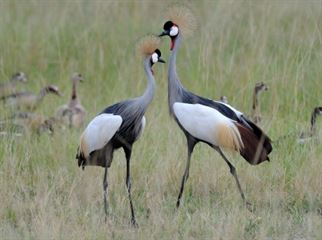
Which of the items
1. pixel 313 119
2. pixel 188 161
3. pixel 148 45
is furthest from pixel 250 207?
pixel 313 119

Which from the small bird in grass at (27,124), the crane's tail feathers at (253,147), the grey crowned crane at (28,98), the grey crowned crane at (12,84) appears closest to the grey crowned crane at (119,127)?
the crane's tail feathers at (253,147)

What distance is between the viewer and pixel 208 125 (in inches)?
249

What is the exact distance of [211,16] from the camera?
10.1 m

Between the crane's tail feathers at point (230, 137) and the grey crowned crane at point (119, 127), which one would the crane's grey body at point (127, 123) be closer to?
the grey crowned crane at point (119, 127)

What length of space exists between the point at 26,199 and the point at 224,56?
373cm

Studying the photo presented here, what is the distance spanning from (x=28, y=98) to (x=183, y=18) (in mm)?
2899

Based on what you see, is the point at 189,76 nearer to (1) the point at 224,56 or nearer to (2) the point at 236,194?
(1) the point at 224,56

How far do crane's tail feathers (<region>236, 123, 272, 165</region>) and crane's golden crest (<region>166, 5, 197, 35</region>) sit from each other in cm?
82

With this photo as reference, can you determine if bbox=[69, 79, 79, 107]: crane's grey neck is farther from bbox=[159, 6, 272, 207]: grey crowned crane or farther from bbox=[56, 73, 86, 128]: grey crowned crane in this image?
bbox=[159, 6, 272, 207]: grey crowned crane

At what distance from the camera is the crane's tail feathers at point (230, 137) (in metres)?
6.24

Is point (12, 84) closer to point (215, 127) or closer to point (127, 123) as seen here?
point (127, 123)

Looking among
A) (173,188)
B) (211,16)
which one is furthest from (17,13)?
(173,188)

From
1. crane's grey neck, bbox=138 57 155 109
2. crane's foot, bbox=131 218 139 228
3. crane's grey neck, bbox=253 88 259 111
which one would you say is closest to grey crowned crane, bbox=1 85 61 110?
crane's grey neck, bbox=253 88 259 111

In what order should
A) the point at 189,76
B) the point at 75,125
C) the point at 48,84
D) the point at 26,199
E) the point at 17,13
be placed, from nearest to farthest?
1. the point at 26,199
2. the point at 75,125
3. the point at 189,76
4. the point at 48,84
5. the point at 17,13
